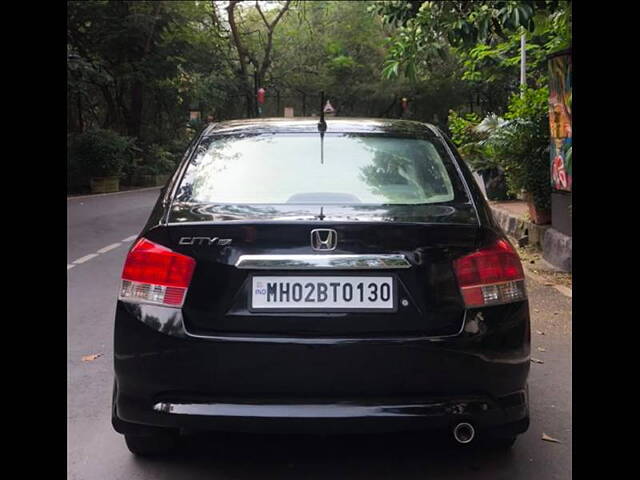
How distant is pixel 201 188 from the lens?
3.38 metres

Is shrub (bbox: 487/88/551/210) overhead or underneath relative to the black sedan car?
overhead

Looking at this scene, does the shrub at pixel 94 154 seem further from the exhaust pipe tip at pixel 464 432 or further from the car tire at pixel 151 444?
the exhaust pipe tip at pixel 464 432

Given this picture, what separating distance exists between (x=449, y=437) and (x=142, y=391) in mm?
1485

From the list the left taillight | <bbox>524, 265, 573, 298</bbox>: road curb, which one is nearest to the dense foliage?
<bbox>524, 265, 573, 298</bbox>: road curb

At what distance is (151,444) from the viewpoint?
3.34 m

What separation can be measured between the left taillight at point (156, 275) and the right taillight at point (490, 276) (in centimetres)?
101

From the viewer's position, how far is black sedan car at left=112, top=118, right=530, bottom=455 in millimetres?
2797

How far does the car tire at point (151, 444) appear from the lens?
3285mm

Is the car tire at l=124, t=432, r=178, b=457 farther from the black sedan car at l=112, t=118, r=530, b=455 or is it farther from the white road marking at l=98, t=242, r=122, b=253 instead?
the white road marking at l=98, t=242, r=122, b=253

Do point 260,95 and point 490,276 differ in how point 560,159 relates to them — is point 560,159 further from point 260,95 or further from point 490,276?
point 260,95

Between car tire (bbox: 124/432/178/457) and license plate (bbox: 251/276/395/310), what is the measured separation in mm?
850

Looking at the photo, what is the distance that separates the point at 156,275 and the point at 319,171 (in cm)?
95
